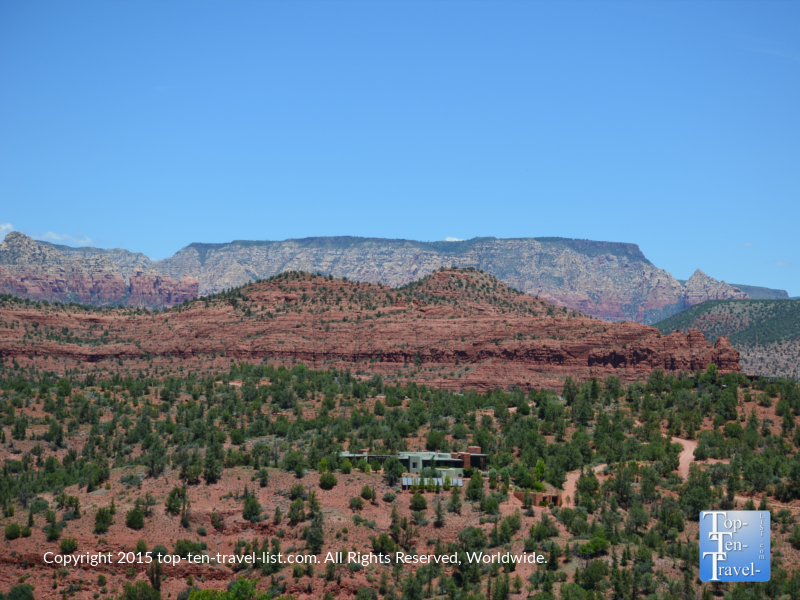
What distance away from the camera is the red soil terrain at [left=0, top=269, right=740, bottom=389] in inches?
4232

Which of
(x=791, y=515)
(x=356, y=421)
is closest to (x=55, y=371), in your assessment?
(x=356, y=421)

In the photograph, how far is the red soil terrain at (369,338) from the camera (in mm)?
107500

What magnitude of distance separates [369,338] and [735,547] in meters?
70.9

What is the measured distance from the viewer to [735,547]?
53.4 m

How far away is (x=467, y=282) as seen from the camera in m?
143

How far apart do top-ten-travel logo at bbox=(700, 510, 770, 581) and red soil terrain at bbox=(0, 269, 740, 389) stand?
158ft

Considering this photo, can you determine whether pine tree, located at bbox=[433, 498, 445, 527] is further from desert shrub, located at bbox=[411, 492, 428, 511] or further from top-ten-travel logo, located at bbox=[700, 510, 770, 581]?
top-ten-travel logo, located at bbox=[700, 510, 770, 581]

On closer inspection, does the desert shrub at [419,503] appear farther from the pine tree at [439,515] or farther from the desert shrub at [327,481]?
the desert shrub at [327,481]

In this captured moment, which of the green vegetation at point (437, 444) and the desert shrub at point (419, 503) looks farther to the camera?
the desert shrub at point (419, 503)

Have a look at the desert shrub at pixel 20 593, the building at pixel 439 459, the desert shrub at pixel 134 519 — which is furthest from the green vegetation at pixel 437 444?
the desert shrub at pixel 20 593

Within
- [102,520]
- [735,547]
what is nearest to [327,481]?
[102,520]

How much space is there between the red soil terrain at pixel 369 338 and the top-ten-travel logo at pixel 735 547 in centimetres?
4802

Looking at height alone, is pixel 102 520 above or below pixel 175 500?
below

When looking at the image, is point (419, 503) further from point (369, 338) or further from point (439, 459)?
point (369, 338)
